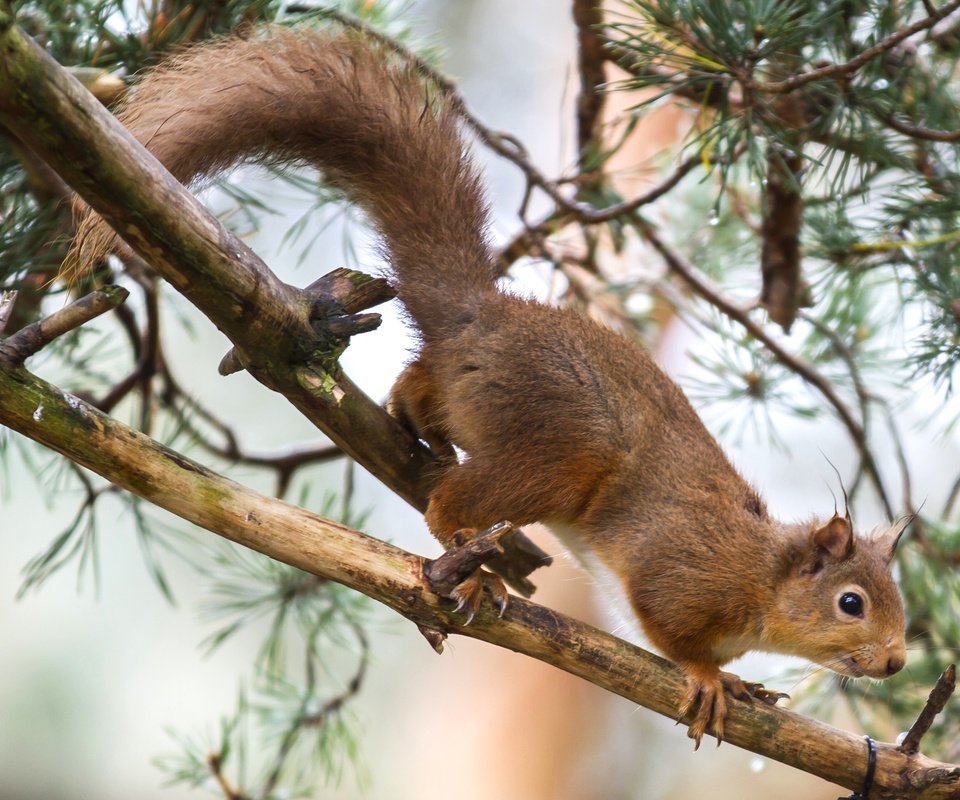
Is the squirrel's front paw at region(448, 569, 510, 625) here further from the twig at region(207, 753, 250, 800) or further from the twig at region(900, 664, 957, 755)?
the twig at region(207, 753, 250, 800)

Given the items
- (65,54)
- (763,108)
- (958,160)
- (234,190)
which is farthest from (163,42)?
(958,160)

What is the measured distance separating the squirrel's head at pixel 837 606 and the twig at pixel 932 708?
273 mm

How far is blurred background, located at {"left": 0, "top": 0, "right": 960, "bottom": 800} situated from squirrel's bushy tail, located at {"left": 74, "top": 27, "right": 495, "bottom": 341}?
85.4 inches

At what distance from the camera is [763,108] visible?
A: 2.07m

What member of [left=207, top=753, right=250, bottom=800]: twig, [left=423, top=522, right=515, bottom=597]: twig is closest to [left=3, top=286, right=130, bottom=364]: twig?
[left=423, top=522, right=515, bottom=597]: twig

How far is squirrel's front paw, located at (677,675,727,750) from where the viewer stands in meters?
1.96

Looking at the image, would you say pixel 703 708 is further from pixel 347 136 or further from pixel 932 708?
pixel 347 136

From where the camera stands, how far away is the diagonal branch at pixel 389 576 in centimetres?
153

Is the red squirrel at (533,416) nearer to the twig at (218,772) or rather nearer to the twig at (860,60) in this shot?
the twig at (860,60)

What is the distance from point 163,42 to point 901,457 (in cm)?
A: 202

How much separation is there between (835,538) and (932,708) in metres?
0.54

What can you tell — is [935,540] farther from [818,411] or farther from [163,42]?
[163,42]

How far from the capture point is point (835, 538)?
7.46ft

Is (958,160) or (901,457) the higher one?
(958,160)
